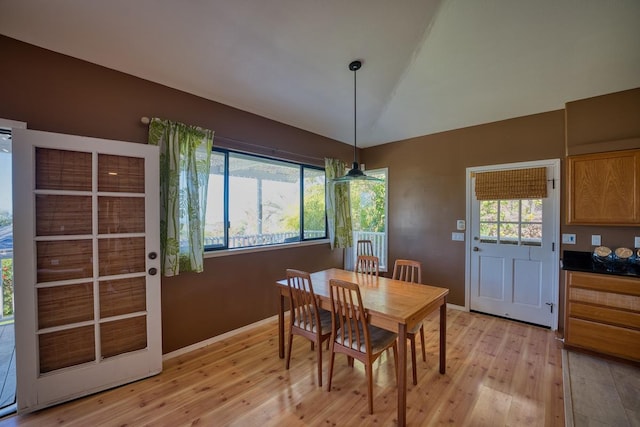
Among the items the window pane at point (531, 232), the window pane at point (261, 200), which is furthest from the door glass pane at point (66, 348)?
the window pane at point (531, 232)

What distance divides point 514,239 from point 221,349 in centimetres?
378

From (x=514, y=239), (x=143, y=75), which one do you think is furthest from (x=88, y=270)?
(x=514, y=239)

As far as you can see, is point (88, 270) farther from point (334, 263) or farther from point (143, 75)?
point (334, 263)

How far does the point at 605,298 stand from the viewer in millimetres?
2533

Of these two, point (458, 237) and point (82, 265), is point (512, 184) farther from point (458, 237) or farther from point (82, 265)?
point (82, 265)

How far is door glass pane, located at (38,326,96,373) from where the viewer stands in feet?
6.52

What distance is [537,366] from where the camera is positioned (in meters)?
2.45

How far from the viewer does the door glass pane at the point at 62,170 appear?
196 centimetres

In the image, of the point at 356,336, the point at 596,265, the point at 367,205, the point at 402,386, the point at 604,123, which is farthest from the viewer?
the point at 367,205

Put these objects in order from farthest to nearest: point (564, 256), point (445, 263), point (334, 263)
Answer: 1. point (334, 263)
2. point (445, 263)
3. point (564, 256)

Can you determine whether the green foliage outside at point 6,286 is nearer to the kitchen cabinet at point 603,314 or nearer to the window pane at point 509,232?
the window pane at point 509,232

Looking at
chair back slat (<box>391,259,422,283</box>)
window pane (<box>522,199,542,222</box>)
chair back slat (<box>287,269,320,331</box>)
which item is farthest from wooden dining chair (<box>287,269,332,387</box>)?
window pane (<box>522,199,542,222</box>)

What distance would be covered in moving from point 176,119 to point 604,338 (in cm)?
462

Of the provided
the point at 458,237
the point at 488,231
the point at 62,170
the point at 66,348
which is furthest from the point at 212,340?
the point at 488,231
